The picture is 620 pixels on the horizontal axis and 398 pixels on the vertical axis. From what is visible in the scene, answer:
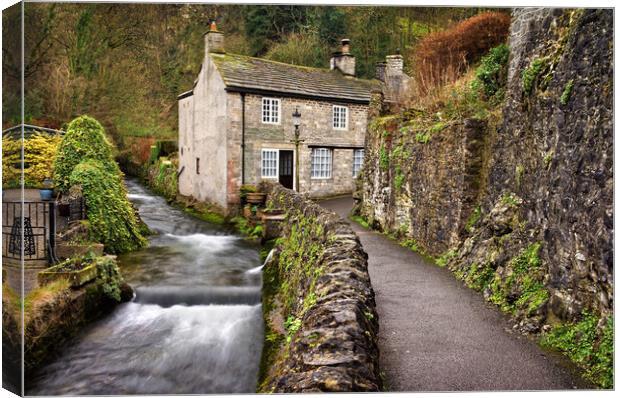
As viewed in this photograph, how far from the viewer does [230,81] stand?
59.9 ft

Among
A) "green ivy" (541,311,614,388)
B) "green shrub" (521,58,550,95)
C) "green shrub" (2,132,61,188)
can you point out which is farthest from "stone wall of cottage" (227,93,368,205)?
"green ivy" (541,311,614,388)

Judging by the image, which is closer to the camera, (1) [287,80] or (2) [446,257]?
(2) [446,257]

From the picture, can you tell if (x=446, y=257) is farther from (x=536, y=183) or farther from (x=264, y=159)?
(x=264, y=159)

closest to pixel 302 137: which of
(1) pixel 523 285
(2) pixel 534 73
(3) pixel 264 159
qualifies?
(3) pixel 264 159

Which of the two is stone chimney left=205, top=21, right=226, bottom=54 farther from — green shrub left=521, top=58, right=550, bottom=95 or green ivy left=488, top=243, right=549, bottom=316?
green ivy left=488, top=243, right=549, bottom=316

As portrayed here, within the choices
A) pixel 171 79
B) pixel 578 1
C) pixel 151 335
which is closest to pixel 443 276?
pixel 578 1

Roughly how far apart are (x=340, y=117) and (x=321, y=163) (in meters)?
2.32

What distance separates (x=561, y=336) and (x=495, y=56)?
5.30m

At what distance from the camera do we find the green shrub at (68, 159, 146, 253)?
12477mm

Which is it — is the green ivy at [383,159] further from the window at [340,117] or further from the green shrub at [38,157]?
the window at [340,117]

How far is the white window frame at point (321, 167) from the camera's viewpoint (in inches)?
833

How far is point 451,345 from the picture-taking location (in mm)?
4781

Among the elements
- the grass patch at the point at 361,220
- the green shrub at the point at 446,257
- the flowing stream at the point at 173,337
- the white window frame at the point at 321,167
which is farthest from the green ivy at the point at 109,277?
the white window frame at the point at 321,167

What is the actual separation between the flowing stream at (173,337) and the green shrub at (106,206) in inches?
23.8
